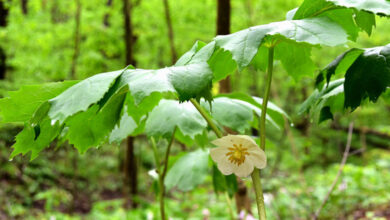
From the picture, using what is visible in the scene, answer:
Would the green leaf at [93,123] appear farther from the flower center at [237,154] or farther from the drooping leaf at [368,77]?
the drooping leaf at [368,77]

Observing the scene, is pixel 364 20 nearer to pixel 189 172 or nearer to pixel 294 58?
pixel 294 58

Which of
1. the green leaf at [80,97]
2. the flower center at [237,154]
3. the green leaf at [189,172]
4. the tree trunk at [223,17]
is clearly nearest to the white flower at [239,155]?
the flower center at [237,154]

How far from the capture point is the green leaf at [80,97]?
58 cm

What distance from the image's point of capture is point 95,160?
9.52m

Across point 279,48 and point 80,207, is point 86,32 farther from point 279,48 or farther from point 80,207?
point 279,48

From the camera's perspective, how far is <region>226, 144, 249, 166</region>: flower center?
75 cm

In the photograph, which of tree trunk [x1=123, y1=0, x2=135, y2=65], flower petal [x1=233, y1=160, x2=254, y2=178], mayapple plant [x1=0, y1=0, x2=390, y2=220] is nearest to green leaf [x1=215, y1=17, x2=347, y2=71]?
mayapple plant [x1=0, y1=0, x2=390, y2=220]

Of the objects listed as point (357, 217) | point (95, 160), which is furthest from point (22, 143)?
point (95, 160)

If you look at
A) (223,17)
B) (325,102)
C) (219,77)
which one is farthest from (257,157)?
(223,17)

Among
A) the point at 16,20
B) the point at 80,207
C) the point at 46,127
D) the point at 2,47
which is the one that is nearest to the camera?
the point at 46,127

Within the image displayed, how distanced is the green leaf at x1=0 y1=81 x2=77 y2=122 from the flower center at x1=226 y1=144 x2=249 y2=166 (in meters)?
Result: 0.42

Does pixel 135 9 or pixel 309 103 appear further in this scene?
pixel 135 9

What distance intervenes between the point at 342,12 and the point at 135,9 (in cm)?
594

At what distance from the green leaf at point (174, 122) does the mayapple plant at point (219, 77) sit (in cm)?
26
